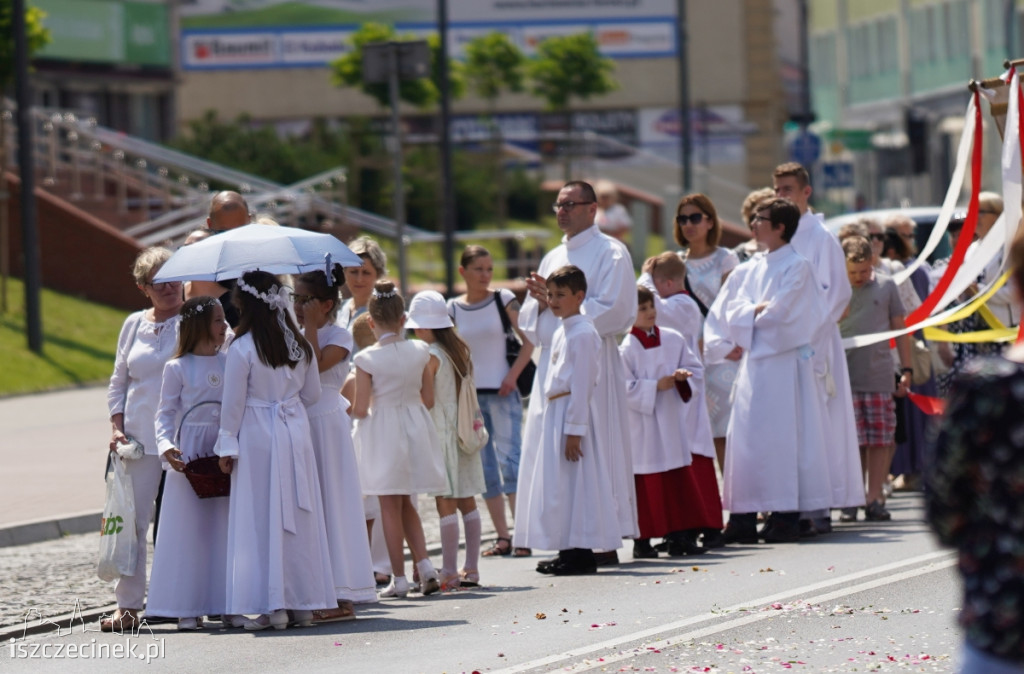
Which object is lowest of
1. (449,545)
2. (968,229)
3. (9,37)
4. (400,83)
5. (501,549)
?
(501,549)

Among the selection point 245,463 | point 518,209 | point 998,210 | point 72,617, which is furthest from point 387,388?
point 518,209

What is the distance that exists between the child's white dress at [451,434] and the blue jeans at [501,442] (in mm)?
1080

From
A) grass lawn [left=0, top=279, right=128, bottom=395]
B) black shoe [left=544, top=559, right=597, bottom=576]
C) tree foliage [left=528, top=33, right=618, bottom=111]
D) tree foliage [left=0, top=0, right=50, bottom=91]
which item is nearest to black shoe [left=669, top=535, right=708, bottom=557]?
black shoe [left=544, top=559, right=597, bottom=576]

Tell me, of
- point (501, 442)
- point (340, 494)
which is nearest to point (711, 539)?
point (501, 442)

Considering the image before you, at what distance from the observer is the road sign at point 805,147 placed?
35.1 meters

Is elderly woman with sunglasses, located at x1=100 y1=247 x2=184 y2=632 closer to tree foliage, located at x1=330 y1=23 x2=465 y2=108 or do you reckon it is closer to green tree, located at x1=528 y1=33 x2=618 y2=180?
tree foliage, located at x1=330 y1=23 x2=465 y2=108

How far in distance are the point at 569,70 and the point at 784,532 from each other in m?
35.5

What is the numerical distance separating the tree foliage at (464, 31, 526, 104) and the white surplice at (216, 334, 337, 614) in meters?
37.3

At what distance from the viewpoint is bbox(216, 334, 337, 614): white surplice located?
9.02 m

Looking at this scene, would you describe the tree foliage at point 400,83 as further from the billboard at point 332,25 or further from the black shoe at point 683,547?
the black shoe at point 683,547

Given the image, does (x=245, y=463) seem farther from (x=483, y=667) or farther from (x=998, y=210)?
(x=998, y=210)

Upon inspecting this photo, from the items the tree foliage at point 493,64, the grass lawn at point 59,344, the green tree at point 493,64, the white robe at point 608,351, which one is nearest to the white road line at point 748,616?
the white robe at point 608,351

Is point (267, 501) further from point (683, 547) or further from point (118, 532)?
point (683, 547)

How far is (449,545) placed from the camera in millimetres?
10430
